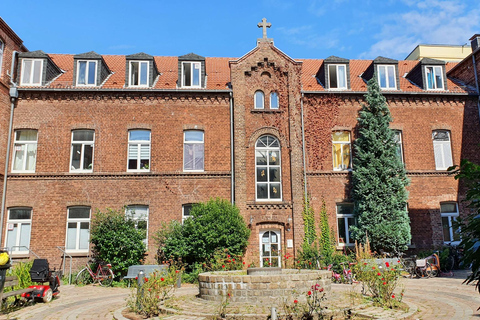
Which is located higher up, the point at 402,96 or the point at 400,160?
the point at 402,96

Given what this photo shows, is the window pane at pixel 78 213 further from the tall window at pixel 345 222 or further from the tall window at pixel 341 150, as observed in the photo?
the tall window at pixel 341 150

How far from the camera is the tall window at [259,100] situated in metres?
20.1

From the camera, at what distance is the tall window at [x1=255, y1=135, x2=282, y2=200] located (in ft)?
62.8

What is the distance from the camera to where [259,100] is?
794 inches

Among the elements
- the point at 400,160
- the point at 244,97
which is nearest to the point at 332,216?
the point at 400,160


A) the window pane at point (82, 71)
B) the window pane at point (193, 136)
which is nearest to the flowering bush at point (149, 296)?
the window pane at point (193, 136)

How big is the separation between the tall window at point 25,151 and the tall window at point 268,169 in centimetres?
1058

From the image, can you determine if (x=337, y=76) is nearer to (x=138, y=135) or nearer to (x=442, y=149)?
(x=442, y=149)

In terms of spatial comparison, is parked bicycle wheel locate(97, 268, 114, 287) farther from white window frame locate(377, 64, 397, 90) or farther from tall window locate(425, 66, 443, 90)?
tall window locate(425, 66, 443, 90)

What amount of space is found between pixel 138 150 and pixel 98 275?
5.99 metres

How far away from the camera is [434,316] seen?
29.2 feet

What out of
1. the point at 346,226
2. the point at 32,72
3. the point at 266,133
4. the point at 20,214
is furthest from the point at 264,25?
the point at 20,214

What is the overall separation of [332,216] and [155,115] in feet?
32.3

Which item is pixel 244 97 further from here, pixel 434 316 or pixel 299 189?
pixel 434 316
